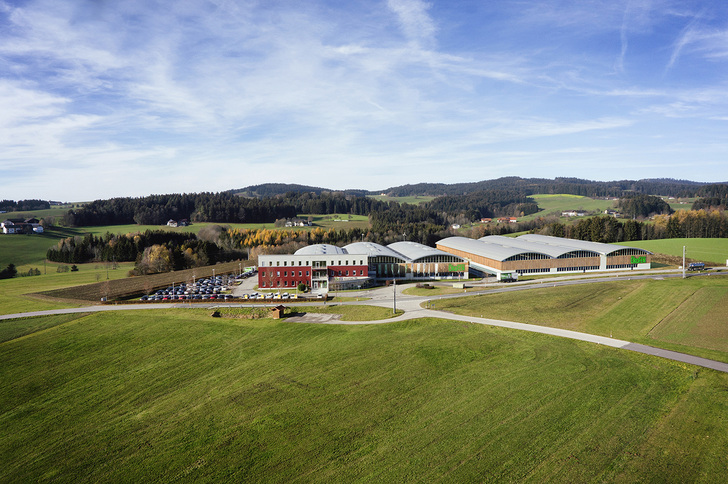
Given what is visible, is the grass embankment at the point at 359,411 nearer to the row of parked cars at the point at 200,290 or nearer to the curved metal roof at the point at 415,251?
the row of parked cars at the point at 200,290

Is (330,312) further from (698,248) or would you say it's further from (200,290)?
(698,248)

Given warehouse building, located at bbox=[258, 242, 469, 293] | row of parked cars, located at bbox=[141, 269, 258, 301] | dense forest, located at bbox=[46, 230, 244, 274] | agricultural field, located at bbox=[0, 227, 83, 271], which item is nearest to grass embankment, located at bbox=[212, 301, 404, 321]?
row of parked cars, located at bbox=[141, 269, 258, 301]

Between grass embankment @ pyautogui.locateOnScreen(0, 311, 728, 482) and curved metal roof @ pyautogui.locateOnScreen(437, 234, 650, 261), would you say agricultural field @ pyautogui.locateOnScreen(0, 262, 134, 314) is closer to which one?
grass embankment @ pyautogui.locateOnScreen(0, 311, 728, 482)

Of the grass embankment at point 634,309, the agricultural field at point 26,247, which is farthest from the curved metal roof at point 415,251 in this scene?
the agricultural field at point 26,247

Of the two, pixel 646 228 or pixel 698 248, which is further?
pixel 646 228

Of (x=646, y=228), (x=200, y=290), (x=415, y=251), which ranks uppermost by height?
(x=646, y=228)

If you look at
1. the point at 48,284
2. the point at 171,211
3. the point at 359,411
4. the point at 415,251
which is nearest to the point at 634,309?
the point at 359,411
